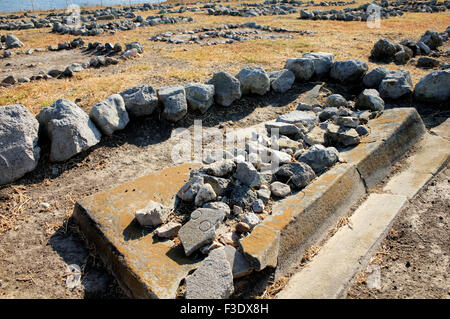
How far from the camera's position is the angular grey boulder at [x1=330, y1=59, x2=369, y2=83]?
255 inches

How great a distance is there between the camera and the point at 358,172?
3.94m

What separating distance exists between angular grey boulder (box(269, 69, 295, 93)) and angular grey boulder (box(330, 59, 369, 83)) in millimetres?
985

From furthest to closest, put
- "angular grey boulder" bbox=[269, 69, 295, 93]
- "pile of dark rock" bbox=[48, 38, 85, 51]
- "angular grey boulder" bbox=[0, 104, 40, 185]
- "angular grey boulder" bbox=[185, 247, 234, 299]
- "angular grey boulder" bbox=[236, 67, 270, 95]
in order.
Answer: "pile of dark rock" bbox=[48, 38, 85, 51], "angular grey boulder" bbox=[269, 69, 295, 93], "angular grey boulder" bbox=[236, 67, 270, 95], "angular grey boulder" bbox=[0, 104, 40, 185], "angular grey boulder" bbox=[185, 247, 234, 299]

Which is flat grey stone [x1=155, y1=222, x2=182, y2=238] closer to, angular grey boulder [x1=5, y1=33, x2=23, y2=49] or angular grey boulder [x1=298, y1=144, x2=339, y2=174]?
angular grey boulder [x1=298, y1=144, x2=339, y2=174]

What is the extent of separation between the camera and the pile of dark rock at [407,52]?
324 inches

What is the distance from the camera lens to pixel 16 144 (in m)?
3.86

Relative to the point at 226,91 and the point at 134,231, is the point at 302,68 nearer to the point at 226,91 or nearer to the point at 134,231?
the point at 226,91

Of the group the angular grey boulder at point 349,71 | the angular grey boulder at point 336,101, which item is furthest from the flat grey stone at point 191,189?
the angular grey boulder at point 349,71

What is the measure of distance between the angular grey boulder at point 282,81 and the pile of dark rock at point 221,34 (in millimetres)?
5205

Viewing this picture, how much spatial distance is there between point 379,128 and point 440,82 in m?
2.03

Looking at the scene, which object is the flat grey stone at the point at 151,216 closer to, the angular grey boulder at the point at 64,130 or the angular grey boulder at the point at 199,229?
the angular grey boulder at the point at 199,229

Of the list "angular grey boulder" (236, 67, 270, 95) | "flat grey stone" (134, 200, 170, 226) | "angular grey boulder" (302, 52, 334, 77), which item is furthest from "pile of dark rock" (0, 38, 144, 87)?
"flat grey stone" (134, 200, 170, 226)

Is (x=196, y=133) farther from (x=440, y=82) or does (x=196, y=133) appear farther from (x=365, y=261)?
(x=440, y=82)

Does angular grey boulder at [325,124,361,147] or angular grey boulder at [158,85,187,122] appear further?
angular grey boulder at [158,85,187,122]
